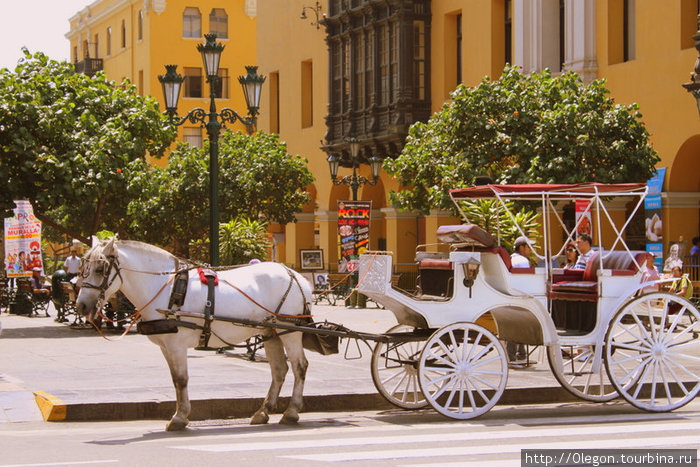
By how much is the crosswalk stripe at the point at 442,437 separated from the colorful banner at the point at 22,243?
18.4 m

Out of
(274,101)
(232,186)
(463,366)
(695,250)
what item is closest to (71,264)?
(695,250)

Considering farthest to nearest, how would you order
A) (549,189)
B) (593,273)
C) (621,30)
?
(621,30), (593,273), (549,189)

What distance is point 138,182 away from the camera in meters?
24.3

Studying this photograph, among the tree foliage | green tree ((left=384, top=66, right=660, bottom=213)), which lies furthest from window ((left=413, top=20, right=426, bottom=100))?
green tree ((left=384, top=66, right=660, bottom=213))

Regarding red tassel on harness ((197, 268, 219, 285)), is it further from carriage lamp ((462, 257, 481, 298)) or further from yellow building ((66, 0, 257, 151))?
yellow building ((66, 0, 257, 151))

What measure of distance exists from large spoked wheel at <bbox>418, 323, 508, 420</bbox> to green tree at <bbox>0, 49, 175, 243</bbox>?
12948mm

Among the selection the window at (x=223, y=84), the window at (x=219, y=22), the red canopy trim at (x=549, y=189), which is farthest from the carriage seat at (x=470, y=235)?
the window at (x=219, y=22)

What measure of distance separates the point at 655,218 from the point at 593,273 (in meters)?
16.3

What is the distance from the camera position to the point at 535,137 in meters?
25.0

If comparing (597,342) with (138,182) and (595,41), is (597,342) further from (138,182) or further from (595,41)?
(595,41)

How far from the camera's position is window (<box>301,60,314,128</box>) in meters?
47.3

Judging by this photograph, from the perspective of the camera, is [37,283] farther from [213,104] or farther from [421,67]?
[421,67]

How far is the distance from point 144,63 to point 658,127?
42669 mm

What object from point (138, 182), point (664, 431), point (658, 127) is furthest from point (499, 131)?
point (664, 431)
